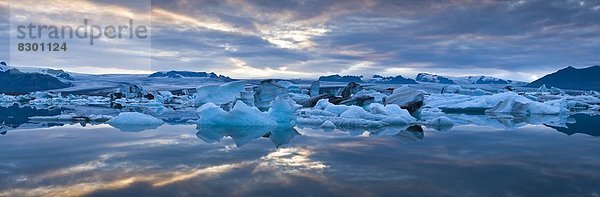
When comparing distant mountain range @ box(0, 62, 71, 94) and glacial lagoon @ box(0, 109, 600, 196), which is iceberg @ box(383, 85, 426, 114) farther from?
distant mountain range @ box(0, 62, 71, 94)

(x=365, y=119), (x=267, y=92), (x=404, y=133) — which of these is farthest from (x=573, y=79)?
(x=404, y=133)

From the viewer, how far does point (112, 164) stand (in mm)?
5711

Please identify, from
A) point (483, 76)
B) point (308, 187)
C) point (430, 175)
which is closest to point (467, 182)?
point (430, 175)

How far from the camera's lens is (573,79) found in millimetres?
155500

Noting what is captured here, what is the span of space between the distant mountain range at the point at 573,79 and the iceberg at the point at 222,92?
149571 mm

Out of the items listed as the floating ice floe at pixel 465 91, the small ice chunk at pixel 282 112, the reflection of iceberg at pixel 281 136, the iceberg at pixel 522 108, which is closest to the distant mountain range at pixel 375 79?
the floating ice floe at pixel 465 91

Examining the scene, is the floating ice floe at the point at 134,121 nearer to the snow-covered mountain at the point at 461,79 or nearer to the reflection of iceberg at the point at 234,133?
the reflection of iceberg at the point at 234,133

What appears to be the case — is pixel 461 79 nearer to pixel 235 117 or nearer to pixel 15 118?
pixel 15 118

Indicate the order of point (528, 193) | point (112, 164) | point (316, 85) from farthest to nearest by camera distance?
1. point (316, 85)
2. point (112, 164)
3. point (528, 193)

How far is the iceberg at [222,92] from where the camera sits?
2297cm

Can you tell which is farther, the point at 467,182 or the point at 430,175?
the point at 430,175

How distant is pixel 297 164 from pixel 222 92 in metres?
18.0

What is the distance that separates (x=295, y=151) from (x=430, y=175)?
2.51 m

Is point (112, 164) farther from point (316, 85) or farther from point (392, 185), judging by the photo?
point (316, 85)
